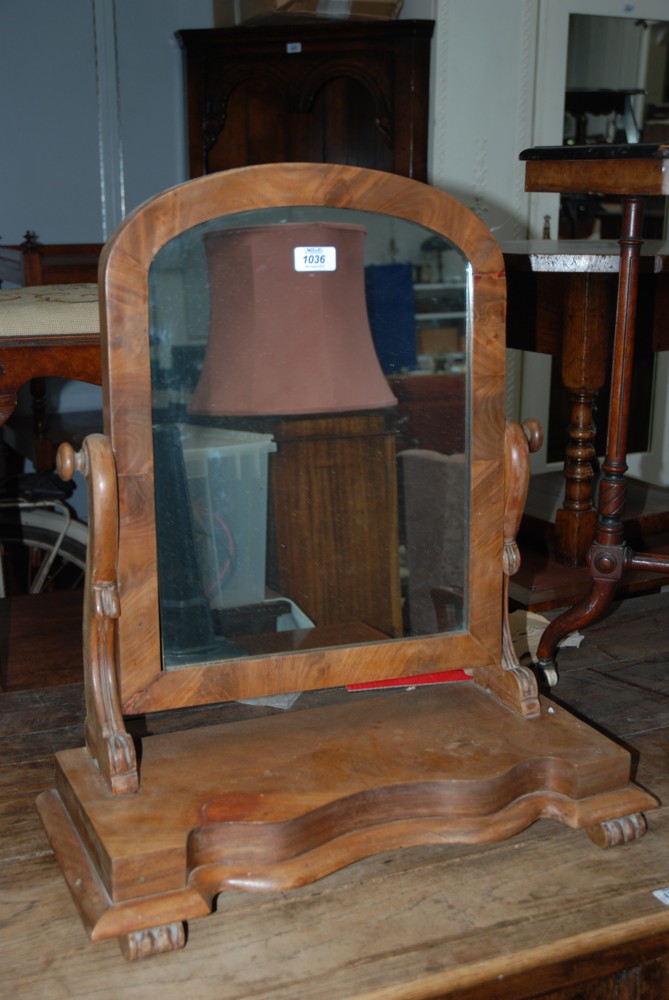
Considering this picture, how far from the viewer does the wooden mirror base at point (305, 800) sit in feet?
3.01

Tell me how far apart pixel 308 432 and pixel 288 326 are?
11 centimetres

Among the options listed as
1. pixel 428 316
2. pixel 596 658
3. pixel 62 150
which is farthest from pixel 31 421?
pixel 428 316

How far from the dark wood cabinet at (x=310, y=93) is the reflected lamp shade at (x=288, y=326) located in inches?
105

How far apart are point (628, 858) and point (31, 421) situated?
10.7 ft

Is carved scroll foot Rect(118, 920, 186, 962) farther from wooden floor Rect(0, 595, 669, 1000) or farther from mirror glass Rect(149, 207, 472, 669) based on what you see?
mirror glass Rect(149, 207, 472, 669)

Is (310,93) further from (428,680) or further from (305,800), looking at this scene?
(305,800)

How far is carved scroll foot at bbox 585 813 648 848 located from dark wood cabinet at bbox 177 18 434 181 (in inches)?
113

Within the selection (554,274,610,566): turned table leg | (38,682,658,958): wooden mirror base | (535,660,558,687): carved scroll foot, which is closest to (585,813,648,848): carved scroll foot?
(38,682,658,958): wooden mirror base

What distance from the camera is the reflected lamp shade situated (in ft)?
3.28

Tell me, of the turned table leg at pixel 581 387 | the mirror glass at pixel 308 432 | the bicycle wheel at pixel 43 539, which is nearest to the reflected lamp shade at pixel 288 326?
the mirror glass at pixel 308 432

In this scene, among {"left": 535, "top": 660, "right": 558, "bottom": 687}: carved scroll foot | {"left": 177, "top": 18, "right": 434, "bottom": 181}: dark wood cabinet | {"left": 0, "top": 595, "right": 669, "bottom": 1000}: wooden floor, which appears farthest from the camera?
{"left": 177, "top": 18, "right": 434, "bottom": 181}: dark wood cabinet

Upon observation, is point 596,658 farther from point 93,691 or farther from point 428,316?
point 93,691

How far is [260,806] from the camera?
0.98 meters

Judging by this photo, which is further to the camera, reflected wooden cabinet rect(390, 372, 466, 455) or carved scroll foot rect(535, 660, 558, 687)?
carved scroll foot rect(535, 660, 558, 687)
